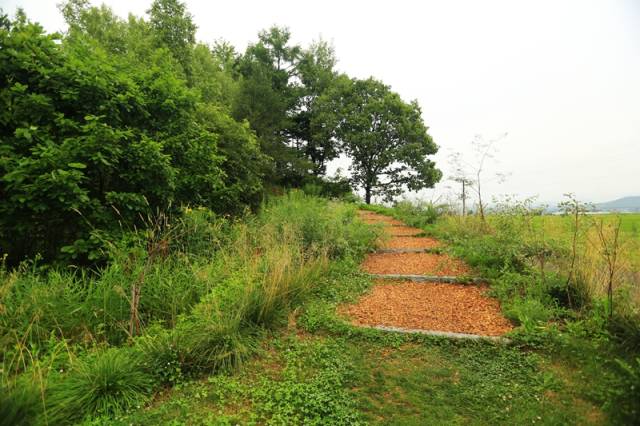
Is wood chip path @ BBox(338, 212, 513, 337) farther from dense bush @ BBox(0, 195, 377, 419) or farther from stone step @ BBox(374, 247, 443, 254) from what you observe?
dense bush @ BBox(0, 195, 377, 419)

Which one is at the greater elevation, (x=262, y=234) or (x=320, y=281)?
(x=262, y=234)

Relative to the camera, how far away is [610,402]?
1.62m

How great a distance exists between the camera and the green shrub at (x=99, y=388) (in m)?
1.88

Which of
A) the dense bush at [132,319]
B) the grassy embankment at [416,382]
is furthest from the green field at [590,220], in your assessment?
the dense bush at [132,319]

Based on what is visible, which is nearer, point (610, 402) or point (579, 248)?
point (610, 402)

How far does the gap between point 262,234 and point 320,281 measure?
129cm

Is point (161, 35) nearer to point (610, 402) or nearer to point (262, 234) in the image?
point (262, 234)

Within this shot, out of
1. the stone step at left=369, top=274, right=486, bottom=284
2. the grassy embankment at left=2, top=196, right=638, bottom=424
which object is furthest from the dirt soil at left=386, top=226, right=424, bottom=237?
the grassy embankment at left=2, top=196, right=638, bottom=424

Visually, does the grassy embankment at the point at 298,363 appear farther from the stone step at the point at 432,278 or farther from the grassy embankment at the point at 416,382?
the stone step at the point at 432,278

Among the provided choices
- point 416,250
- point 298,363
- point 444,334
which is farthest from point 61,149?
point 416,250

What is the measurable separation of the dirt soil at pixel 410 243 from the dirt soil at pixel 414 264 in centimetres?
42

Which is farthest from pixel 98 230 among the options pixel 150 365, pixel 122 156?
pixel 150 365

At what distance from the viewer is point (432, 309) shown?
3.63m

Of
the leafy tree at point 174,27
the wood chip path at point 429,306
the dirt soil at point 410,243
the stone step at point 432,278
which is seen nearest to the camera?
the wood chip path at point 429,306
